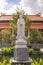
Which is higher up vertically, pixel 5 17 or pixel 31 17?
pixel 31 17

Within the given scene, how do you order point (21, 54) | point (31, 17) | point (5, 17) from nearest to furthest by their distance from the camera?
point (21, 54) → point (31, 17) → point (5, 17)

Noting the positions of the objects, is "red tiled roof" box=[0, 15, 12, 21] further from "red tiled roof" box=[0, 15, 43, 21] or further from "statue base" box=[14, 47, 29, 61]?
"statue base" box=[14, 47, 29, 61]

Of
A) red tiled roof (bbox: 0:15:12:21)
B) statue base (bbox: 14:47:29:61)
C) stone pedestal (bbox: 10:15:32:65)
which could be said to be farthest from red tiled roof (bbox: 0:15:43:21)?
statue base (bbox: 14:47:29:61)

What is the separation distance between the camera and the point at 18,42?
12.2 m

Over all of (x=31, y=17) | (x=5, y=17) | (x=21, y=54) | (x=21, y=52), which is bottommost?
(x=5, y=17)

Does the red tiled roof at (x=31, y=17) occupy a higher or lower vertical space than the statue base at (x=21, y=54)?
lower

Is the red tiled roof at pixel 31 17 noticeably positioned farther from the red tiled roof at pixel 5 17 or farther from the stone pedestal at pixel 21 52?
the stone pedestal at pixel 21 52

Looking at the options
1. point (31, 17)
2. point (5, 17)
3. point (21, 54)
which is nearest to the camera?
point (21, 54)

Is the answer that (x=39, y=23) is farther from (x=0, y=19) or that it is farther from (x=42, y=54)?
(x=42, y=54)

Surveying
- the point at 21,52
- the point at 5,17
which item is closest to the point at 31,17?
the point at 5,17

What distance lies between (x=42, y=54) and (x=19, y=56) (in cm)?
632

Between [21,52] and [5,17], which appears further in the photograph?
[5,17]

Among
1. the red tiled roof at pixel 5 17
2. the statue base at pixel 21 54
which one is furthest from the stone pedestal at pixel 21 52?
the red tiled roof at pixel 5 17

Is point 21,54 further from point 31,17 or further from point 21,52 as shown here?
point 31,17
